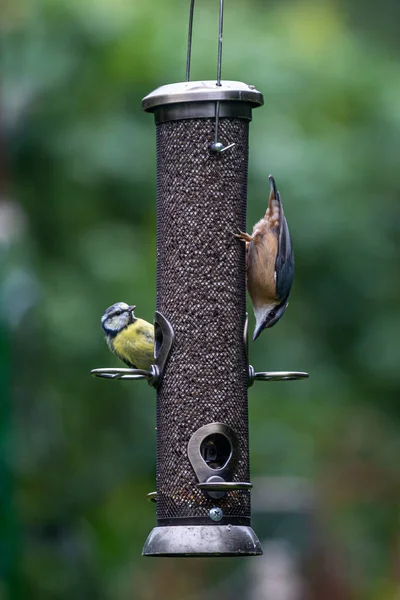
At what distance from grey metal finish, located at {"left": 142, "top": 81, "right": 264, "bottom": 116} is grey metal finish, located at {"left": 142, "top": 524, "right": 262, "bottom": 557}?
2306mm

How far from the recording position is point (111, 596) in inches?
647

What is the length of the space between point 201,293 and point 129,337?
3.11 ft

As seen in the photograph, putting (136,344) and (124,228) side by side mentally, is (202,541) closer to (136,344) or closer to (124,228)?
(136,344)

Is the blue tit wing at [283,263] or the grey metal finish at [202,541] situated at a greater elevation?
the blue tit wing at [283,263]

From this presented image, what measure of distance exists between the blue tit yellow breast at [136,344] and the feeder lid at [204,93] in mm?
1498

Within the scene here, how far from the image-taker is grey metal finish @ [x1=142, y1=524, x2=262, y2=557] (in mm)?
7977

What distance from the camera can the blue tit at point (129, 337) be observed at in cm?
916

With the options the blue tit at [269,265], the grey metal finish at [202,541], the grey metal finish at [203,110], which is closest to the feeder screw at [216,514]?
the grey metal finish at [202,541]

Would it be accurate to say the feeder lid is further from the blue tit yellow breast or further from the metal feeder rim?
the metal feeder rim

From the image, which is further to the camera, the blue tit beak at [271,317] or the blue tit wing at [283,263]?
the blue tit beak at [271,317]

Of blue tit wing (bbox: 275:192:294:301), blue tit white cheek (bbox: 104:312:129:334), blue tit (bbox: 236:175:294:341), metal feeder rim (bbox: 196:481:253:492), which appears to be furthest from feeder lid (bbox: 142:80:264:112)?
metal feeder rim (bbox: 196:481:253:492)

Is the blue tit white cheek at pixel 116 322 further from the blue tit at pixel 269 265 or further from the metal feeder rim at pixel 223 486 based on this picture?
the metal feeder rim at pixel 223 486

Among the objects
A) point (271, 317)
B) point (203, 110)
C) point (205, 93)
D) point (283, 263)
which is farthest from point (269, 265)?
point (205, 93)

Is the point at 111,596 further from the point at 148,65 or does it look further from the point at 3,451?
the point at 148,65
